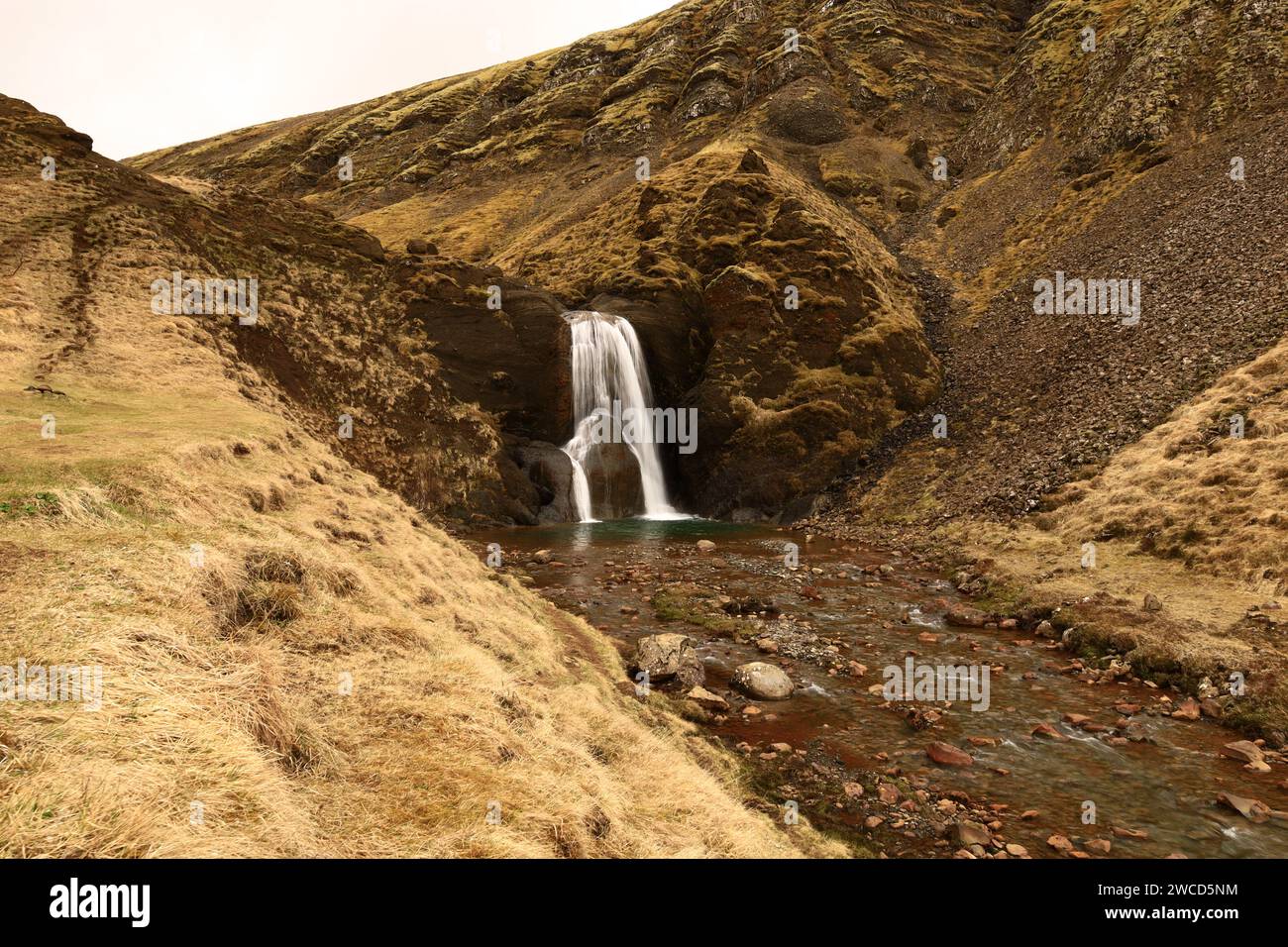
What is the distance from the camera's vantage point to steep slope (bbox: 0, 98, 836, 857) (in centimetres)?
471

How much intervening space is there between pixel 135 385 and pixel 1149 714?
3379cm

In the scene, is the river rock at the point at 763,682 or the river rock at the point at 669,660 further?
the river rock at the point at 669,660

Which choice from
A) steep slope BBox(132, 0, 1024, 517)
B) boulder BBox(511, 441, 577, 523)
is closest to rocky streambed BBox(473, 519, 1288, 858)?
boulder BBox(511, 441, 577, 523)

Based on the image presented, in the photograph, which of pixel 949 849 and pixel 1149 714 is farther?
pixel 1149 714

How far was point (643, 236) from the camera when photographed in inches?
2395

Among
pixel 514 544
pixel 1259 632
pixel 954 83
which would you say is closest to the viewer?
pixel 1259 632

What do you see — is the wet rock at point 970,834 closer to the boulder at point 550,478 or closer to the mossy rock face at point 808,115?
the boulder at point 550,478

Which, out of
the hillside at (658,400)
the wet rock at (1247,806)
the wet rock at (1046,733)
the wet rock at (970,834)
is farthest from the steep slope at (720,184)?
the wet rock at (970,834)

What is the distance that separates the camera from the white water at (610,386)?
45.5 metres

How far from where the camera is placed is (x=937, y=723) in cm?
1359

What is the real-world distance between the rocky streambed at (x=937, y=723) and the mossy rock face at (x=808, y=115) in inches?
3050

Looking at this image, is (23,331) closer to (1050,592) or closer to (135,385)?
(135,385)

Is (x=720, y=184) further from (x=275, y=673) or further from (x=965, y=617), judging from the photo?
(x=275, y=673)
